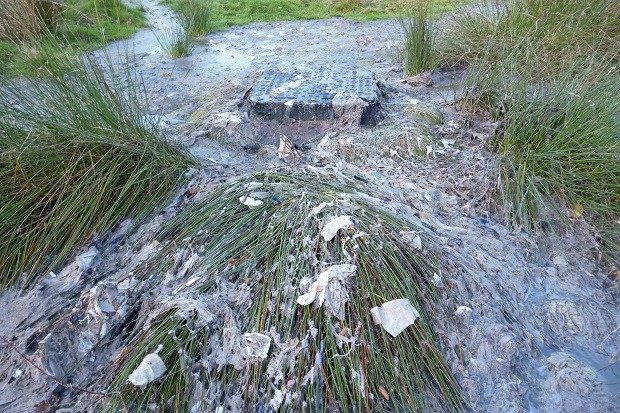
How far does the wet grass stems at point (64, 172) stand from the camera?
223 cm

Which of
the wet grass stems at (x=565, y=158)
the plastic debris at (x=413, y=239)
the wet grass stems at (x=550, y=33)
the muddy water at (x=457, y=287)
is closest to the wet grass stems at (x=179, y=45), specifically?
the muddy water at (x=457, y=287)

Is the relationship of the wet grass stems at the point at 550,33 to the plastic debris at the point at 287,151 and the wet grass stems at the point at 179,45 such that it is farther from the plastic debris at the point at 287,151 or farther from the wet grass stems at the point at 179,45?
the wet grass stems at the point at 179,45

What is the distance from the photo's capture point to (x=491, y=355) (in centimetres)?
186

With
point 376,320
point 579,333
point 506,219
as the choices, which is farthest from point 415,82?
point 376,320

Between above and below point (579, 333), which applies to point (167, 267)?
above

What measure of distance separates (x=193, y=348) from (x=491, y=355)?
3.14 ft

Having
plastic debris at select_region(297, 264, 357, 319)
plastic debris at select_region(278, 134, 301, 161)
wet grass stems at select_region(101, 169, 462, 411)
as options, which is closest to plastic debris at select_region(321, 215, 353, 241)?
wet grass stems at select_region(101, 169, 462, 411)

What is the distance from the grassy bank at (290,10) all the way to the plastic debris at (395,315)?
180 inches

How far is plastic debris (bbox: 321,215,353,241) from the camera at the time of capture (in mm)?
1940

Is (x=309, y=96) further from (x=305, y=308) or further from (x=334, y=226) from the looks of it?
(x=305, y=308)

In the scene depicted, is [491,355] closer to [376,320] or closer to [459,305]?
[459,305]

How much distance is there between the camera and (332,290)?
177cm

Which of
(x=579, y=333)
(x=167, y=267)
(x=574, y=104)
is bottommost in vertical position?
(x=579, y=333)

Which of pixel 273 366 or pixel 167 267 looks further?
pixel 167 267
